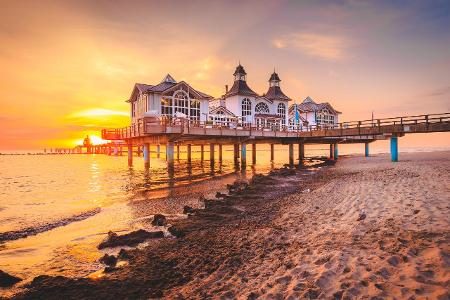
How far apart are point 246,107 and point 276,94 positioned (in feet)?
28.0

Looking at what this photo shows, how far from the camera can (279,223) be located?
7812 millimetres

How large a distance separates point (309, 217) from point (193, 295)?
4914 mm

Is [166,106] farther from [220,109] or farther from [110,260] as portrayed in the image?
[110,260]

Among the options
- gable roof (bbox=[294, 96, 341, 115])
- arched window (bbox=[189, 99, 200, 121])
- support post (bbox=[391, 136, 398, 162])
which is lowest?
support post (bbox=[391, 136, 398, 162])

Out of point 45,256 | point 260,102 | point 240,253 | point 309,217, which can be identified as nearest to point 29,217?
point 45,256

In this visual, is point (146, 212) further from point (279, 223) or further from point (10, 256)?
point (279, 223)

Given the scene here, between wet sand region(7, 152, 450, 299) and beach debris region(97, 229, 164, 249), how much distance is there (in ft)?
1.72

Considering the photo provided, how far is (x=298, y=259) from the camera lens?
5.05 meters

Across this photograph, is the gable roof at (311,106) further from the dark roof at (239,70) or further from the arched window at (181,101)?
the arched window at (181,101)

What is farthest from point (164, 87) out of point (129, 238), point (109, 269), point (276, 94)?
point (109, 269)

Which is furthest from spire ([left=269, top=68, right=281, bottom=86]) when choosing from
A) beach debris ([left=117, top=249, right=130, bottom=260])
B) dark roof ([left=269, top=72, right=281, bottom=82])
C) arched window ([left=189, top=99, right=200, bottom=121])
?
beach debris ([left=117, top=249, right=130, bottom=260])

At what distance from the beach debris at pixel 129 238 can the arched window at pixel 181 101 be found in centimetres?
2560

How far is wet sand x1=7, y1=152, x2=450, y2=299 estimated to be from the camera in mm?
3955

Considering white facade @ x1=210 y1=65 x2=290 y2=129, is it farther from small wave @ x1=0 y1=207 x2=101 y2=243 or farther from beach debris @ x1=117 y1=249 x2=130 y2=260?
beach debris @ x1=117 y1=249 x2=130 y2=260
